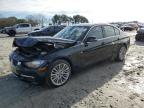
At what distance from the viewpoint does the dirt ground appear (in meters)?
3.77

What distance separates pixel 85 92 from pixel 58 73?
83cm

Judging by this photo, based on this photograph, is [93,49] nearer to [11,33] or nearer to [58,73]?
[58,73]

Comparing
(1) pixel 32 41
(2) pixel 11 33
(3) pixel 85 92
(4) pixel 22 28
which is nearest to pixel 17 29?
(4) pixel 22 28

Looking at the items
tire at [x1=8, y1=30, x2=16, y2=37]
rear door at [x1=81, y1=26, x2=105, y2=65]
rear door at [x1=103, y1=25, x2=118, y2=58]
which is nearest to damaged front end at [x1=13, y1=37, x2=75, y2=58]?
rear door at [x1=81, y1=26, x2=105, y2=65]

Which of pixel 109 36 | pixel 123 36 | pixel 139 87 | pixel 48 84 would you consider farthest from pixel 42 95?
pixel 123 36

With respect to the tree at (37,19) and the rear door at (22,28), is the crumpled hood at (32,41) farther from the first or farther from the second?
the tree at (37,19)

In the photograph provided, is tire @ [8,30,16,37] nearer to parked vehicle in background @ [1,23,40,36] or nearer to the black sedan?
parked vehicle in background @ [1,23,40,36]

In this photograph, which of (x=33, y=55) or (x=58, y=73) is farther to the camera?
(x=58, y=73)

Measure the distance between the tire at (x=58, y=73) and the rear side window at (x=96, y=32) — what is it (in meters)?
1.31

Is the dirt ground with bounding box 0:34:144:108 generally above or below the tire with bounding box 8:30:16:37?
below

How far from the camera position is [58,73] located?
4.54 meters

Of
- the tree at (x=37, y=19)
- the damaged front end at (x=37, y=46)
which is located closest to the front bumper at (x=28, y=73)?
the damaged front end at (x=37, y=46)

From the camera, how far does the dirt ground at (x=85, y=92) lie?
3.77 metres

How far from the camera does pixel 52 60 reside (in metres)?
4.31
